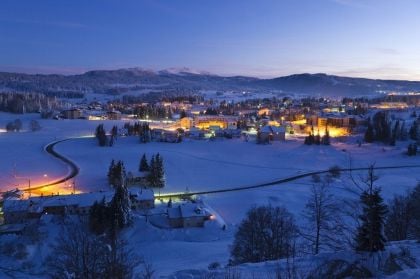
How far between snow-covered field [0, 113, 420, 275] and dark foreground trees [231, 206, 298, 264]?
117 centimetres

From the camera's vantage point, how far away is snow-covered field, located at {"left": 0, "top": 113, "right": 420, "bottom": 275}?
20738 millimetres

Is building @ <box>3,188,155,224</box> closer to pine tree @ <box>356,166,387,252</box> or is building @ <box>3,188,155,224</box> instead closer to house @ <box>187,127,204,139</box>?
pine tree @ <box>356,166,387,252</box>

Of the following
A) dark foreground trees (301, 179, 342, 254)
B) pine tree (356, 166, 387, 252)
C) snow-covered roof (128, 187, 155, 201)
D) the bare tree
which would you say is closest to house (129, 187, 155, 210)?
snow-covered roof (128, 187, 155, 201)

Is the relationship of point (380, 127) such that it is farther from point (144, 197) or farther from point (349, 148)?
point (144, 197)

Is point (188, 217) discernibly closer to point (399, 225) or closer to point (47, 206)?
point (47, 206)

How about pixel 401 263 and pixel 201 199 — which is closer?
pixel 401 263

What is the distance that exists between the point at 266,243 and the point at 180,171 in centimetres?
2697

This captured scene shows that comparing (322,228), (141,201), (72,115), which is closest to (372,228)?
(322,228)

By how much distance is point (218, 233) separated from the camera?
23031 mm

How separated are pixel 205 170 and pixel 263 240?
27.4m

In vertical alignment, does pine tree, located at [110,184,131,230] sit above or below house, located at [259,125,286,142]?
below

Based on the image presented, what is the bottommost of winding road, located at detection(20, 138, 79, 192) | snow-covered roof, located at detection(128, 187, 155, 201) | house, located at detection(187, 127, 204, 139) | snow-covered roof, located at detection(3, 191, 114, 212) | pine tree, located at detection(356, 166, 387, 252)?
winding road, located at detection(20, 138, 79, 192)

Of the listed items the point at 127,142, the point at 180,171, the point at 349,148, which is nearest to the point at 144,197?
the point at 180,171

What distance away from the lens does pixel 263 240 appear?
14.5m
